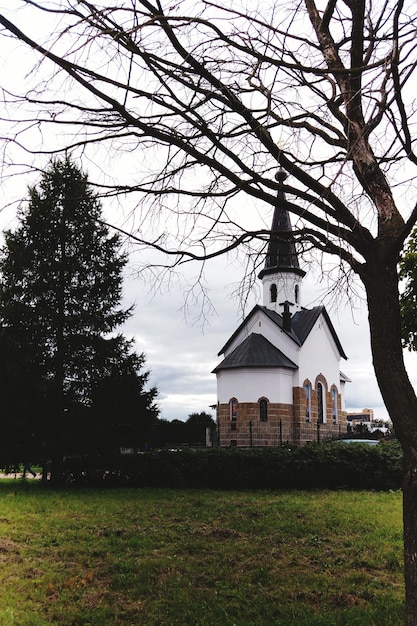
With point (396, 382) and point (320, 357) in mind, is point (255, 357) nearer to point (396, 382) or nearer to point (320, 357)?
point (320, 357)

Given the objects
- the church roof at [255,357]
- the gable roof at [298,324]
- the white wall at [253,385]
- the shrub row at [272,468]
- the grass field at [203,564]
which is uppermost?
the gable roof at [298,324]

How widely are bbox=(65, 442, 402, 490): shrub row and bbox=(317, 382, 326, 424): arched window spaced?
71.2 feet

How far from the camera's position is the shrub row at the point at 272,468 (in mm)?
13867

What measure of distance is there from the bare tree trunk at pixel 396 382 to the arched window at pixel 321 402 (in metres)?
33.1

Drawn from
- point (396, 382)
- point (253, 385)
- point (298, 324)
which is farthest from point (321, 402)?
point (396, 382)

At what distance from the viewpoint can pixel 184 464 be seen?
14.3 metres

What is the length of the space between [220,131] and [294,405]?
98.9 feet

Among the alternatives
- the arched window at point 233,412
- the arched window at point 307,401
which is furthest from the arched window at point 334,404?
the arched window at point 233,412

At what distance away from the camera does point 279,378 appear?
32594 mm

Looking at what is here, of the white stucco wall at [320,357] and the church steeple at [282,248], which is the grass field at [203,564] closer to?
the church steeple at [282,248]

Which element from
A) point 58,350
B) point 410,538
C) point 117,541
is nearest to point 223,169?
point 410,538

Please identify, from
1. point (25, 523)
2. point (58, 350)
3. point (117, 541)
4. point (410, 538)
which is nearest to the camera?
point (410, 538)

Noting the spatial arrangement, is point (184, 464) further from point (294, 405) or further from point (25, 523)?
point (294, 405)

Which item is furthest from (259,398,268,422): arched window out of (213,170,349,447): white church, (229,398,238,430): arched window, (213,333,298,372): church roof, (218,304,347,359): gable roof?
(218,304,347,359): gable roof
